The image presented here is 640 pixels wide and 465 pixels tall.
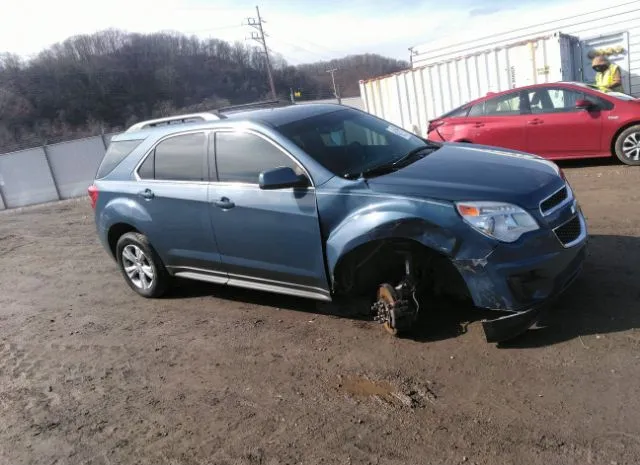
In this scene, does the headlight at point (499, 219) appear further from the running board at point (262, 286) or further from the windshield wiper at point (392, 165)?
the running board at point (262, 286)

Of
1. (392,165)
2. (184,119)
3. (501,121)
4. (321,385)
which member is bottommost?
(321,385)

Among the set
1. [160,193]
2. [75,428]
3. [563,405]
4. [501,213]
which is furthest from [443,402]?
[160,193]

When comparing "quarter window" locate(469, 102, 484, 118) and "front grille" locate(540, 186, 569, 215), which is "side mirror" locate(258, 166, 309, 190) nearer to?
"front grille" locate(540, 186, 569, 215)

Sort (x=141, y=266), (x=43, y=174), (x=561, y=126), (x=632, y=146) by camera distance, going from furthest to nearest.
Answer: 1. (x=43, y=174)
2. (x=561, y=126)
3. (x=632, y=146)
4. (x=141, y=266)

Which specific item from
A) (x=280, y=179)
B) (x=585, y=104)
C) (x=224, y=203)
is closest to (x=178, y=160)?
(x=224, y=203)

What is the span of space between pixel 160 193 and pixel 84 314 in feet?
5.44

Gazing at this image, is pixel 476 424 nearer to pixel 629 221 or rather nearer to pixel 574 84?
pixel 629 221

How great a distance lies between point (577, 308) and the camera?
4.04 meters

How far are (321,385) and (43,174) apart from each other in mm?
18613

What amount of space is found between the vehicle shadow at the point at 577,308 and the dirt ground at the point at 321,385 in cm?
2

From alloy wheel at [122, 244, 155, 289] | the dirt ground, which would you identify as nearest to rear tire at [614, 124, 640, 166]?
the dirt ground

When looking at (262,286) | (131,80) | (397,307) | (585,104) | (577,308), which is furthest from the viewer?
(131,80)

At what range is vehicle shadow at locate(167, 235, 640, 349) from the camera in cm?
376

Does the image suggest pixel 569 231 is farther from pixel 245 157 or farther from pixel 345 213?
pixel 245 157
